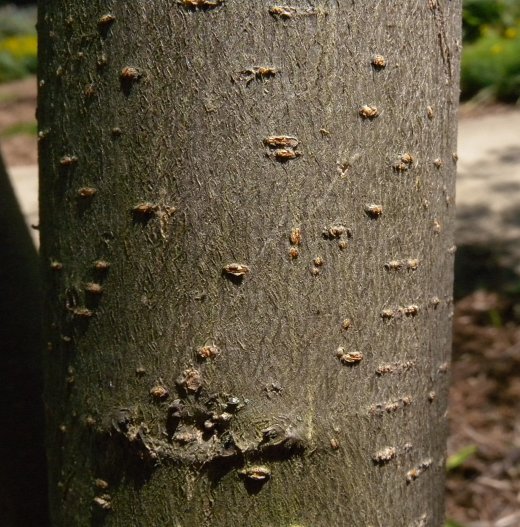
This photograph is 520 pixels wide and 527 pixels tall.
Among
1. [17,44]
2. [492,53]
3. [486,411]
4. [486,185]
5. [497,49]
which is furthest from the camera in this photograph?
[17,44]

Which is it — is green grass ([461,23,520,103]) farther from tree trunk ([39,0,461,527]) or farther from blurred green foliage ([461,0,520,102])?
tree trunk ([39,0,461,527])

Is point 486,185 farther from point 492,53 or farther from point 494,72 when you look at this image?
point 492,53

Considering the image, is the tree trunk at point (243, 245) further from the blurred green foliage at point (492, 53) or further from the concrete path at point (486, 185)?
the blurred green foliage at point (492, 53)

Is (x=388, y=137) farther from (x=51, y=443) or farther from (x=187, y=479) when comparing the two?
(x=51, y=443)

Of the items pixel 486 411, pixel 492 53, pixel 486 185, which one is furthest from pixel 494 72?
pixel 486 411

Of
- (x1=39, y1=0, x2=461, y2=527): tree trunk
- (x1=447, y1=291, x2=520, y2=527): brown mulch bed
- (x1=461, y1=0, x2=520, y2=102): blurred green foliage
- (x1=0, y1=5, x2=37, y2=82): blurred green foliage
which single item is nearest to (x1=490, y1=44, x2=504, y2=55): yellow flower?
(x1=461, y1=0, x2=520, y2=102): blurred green foliage

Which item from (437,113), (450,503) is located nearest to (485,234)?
(450,503)

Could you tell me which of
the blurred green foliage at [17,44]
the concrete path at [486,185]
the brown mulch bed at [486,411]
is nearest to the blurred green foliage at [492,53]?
the concrete path at [486,185]
